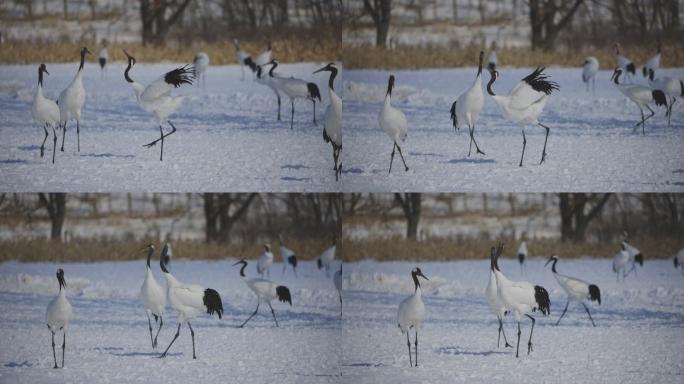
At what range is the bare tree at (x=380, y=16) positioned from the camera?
4809 millimetres

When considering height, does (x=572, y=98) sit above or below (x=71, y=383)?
above

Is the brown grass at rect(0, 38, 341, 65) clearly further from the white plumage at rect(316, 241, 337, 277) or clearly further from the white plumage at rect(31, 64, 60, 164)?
the white plumage at rect(316, 241, 337, 277)

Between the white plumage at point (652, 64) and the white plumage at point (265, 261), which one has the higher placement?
the white plumage at point (652, 64)

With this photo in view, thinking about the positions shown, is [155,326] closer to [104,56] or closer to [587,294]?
[104,56]

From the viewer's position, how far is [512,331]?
4832 millimetres

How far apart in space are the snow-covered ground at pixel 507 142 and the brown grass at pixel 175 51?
0.18 metres

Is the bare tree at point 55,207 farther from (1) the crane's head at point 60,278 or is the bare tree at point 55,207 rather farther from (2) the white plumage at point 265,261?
(2) the white plumage at point 265,261

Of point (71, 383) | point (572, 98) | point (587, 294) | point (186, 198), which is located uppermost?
point (572, 98)

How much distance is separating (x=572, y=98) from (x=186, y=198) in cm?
180

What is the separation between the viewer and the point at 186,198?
4.84 m

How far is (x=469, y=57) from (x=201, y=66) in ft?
4.00

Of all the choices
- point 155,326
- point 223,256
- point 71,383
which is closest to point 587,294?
point 223,256

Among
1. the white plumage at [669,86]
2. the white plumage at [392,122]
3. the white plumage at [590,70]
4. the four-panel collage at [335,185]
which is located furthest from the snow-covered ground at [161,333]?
A: the white plumage at [669,86]

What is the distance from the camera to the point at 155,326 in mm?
4844
